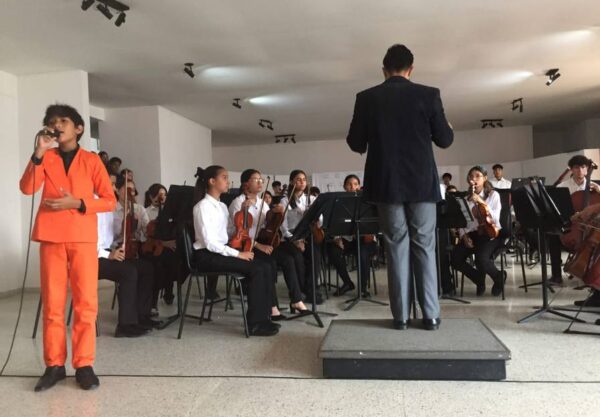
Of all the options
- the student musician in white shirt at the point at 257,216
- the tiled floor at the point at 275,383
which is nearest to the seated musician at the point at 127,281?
the tiled floor at the point at 275,383

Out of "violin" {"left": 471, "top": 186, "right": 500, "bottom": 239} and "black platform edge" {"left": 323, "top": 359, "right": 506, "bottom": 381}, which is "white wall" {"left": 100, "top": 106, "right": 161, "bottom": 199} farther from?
"black platform edge" {"left": 323, "top": 359, "right": 506, "bottom": 381}

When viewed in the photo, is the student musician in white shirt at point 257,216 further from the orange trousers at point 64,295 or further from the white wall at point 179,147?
the white wall at point 179,147

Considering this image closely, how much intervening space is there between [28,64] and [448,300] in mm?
4880

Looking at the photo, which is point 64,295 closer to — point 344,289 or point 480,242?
point 344,289

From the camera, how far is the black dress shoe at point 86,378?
2.18m

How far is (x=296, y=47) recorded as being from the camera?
4.93 meters

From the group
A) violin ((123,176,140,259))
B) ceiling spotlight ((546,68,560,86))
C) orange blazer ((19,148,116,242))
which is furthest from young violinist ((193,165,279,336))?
ceiling spotlight ((546,68,560,86))

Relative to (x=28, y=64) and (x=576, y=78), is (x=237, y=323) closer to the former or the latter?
(x=28, y=64)

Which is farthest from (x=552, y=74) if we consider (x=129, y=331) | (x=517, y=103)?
(x=129, y=331)

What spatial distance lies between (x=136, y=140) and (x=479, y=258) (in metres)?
5.27

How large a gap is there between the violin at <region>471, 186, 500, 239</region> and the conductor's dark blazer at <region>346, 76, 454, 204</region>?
189cm

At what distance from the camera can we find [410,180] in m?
2.32

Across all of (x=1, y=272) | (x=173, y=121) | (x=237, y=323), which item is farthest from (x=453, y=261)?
(x=173, y=121)

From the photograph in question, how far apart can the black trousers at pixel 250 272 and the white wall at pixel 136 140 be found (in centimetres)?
433
